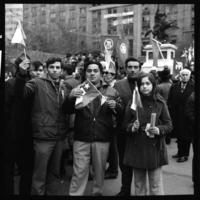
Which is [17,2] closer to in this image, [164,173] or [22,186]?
[22,186]

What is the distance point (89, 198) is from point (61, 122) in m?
1.01

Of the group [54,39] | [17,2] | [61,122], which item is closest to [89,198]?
[61,122]

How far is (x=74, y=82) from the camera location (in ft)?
16.3

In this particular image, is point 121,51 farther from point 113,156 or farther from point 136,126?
point 136,126

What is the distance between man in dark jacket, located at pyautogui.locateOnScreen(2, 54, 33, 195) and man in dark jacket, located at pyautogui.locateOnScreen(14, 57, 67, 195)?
0.07 metres

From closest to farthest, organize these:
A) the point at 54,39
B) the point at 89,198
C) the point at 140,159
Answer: the point at 140,159 → the point at 89,198 → the point at 54,39

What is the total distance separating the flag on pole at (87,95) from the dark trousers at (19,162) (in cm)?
76

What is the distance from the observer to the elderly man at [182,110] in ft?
18.7

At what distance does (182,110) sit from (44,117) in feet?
10.2

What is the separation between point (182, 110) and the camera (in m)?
5.84

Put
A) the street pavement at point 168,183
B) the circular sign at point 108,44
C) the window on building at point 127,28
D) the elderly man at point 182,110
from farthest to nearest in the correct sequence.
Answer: the window on building at point 127,28 < the circular sign at point 108,44 < the elderly man at point 182,110 < the street pavement at point 168,183

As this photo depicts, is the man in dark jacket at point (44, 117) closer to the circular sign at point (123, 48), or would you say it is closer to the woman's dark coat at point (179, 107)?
the woman's dark coat at point (179, 107)

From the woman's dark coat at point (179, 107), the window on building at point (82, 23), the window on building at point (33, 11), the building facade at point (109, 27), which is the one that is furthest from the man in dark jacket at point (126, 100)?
the window on building at point (82, 23)

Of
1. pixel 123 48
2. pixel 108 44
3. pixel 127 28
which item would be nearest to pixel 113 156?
pixel 108 44
